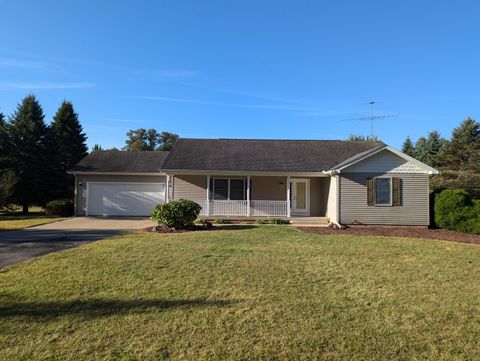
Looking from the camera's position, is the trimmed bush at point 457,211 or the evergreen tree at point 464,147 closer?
the trimmed bush at point 457,211

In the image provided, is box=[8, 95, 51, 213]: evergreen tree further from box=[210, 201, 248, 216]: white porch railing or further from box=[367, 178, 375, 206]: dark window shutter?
box=[367, 178, 375, 206]: dark window shutter

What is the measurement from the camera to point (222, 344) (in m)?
3.68

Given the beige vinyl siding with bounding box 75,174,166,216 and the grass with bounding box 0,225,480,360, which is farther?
the beige vinyl siding with bounding box 75,174,166,216

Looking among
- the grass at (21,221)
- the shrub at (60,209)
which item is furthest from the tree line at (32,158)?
the shrub at (60,209)

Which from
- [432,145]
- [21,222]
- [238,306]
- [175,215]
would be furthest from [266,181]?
[432,145]

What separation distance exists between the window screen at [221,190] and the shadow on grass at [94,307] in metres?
13.8

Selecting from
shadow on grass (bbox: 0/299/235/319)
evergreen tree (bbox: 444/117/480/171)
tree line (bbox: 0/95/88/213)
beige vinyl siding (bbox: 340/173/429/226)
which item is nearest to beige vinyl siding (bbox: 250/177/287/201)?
beige vinyl siding (bbox: 340/173/429/226)

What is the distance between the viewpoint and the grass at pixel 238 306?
3609mm

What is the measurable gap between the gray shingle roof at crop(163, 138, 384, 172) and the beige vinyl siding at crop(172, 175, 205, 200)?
3.31ft

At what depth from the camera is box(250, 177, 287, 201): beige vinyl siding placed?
62.3 feet

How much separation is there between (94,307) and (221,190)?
14.3m

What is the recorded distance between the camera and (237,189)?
61.9ft

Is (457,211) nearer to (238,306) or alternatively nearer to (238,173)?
(238,173)

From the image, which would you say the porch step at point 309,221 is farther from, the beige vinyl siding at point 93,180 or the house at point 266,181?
the beige vinyl siding at point 93,180
